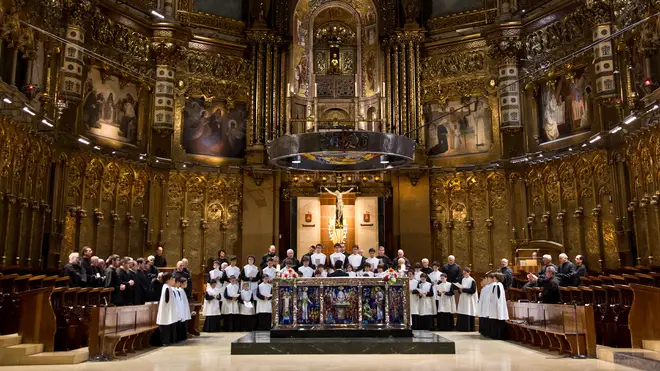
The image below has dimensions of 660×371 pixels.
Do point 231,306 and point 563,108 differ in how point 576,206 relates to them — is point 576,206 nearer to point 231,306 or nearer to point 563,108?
point 563,108

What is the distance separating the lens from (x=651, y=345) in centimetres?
1048

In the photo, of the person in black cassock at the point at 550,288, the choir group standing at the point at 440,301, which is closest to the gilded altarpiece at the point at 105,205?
the choir group standing at the point at 440,301

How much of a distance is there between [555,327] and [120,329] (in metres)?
8.05

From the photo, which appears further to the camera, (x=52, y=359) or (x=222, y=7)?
(x=222, y=7)

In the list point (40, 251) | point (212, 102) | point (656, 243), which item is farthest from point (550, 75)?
point (40, 251)

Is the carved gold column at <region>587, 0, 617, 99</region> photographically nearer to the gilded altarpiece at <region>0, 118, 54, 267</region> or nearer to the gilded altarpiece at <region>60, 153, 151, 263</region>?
the gilded altarpiece at <region>60, 153, 151, 263</region>

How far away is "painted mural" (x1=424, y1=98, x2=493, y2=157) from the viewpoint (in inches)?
888

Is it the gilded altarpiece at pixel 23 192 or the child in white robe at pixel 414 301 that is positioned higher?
the gilded altarpiece at pixel 23 192

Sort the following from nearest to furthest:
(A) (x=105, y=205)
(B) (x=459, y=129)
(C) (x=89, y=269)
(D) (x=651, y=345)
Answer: (D) (x=651, y=345) → (C) (x=89, y=269) → (A) (x=105, y=205) → (B) (x=459, y=129)

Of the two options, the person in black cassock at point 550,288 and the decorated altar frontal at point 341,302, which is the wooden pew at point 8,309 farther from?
the person in black cassock at point 550,288

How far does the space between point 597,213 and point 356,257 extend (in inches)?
280

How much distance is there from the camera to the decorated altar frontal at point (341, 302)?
43.9 feet

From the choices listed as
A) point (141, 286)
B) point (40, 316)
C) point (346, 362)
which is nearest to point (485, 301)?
point (346, 362)

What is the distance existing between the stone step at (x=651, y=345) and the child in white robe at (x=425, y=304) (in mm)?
6834
